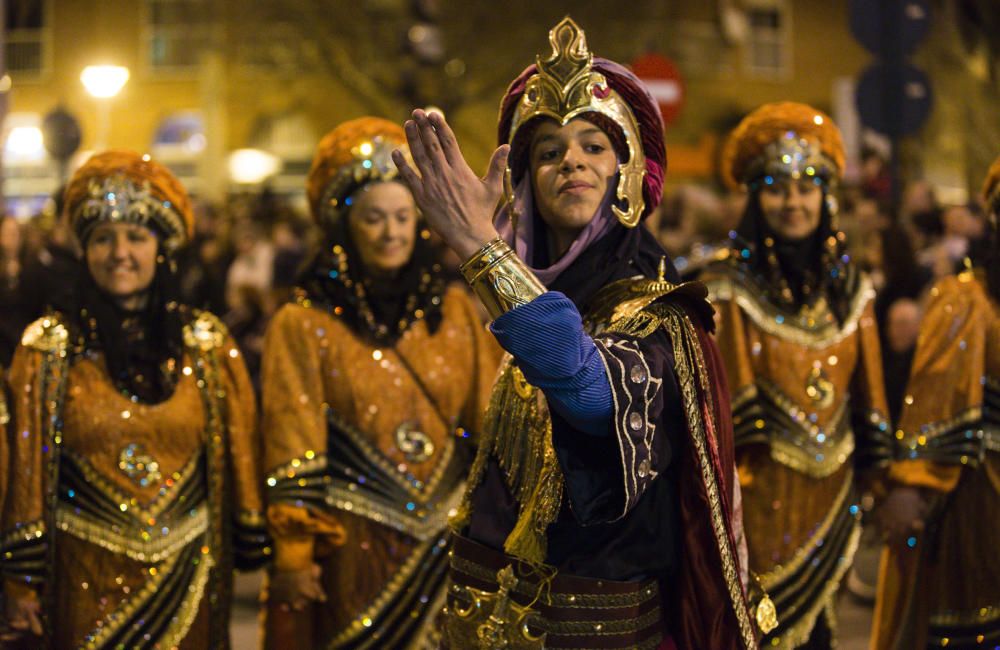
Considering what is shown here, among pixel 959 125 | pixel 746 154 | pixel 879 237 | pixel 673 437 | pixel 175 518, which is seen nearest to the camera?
pixel 673 437

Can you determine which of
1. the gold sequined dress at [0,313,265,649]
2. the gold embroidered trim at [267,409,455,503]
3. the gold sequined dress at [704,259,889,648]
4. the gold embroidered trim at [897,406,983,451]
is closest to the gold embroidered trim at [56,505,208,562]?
the gold sequined dress at [0,313,265,649]

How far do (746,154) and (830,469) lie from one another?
1255 mm

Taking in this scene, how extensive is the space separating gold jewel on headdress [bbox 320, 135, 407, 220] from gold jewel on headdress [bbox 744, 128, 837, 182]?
138cm

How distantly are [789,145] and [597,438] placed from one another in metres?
2.78

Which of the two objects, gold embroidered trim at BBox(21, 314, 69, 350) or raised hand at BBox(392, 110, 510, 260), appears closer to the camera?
raised hand at BBox(392, 110, 510, 260)

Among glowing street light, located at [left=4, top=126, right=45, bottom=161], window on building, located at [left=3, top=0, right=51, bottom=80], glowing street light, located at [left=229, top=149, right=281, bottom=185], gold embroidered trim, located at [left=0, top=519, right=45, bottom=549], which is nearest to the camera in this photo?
gold embroidered trim, located at [left=0, top=519, right=45, bottom=549]

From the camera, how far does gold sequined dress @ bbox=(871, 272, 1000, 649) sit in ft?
17.6

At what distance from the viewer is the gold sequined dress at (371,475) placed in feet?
17.2

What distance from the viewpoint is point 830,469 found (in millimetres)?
5520

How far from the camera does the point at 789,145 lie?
19.0ft

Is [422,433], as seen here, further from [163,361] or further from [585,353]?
[585,353]

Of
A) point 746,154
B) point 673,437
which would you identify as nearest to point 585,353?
point 673,437

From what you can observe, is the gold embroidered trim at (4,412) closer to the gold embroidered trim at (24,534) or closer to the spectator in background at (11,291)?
the gold embroidered trim at (24,534)

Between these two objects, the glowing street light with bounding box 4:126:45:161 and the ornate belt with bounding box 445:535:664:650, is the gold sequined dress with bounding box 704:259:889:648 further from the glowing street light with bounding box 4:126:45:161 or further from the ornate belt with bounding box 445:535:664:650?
the glowing street light with bounding box 4:126:45:161
